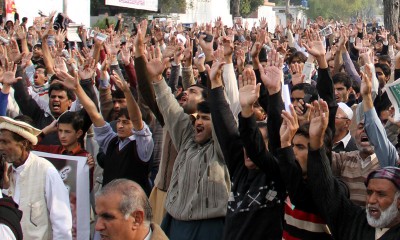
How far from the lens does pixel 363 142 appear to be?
495cm

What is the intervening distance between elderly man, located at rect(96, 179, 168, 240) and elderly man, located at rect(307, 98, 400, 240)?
1.17 metres

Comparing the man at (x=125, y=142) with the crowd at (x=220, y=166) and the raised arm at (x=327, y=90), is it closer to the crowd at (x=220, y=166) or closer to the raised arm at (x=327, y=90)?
the crowd at (x=220, y=166)

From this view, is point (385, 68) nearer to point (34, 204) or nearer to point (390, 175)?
point (390, 175)

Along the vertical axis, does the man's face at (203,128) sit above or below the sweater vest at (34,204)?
above

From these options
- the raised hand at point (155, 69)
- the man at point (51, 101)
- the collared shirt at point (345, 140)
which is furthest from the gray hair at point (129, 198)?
the man at point (51, 101)

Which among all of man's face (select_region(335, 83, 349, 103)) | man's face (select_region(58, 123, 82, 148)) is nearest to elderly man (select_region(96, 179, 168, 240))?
man's face (select_region(58, 123, 82, 148))

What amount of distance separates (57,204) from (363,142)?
202 cm

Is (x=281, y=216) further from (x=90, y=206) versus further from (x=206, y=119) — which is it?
(x=90, y=206)

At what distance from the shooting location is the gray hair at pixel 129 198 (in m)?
3.26

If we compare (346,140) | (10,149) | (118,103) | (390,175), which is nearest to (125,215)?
(390,175)

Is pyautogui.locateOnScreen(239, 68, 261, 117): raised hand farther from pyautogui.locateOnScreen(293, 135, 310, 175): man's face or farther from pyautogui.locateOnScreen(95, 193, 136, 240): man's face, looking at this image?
pyautogui.locateOnScreen(95, 193, 136, 240): man's face

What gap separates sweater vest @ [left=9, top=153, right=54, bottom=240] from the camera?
4621mm

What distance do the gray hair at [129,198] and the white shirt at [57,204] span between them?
4.40 feet

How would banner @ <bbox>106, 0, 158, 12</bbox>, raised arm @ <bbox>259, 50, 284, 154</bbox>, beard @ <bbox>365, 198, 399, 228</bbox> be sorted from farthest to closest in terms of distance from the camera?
banner @ <bbox>106, 0, 158, 12</bbox> → raised arm @ <bbox>259, 50, 284, 154</bbox> → beard @ <bbox>365, 198, 399, 228</bbox>
